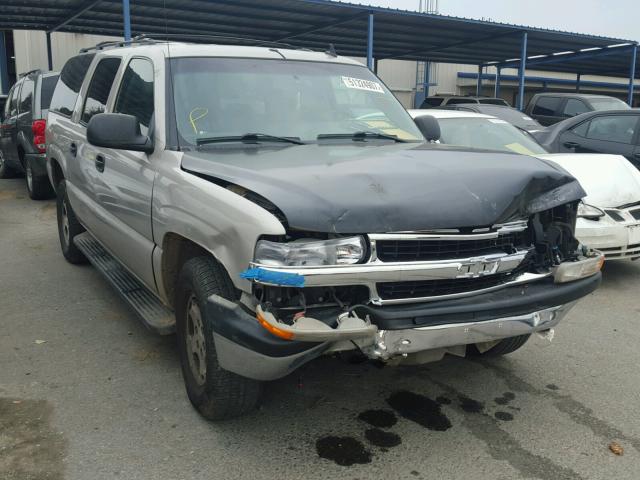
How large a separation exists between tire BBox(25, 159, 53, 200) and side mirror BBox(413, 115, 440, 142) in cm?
728

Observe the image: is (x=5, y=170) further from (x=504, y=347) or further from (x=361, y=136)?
(x=504, y=347)

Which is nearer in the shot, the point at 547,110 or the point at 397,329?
the point at 397,329

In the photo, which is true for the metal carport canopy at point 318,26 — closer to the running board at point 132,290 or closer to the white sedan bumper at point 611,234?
the running board at point 132,290

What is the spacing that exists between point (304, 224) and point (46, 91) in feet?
28.6

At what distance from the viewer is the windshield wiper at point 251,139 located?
354cm

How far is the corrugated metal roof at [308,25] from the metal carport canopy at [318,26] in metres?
0.02

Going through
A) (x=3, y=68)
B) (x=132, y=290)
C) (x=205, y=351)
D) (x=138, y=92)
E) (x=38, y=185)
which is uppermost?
(x=3, y=68)

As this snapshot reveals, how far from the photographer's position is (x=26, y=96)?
10.3 meters

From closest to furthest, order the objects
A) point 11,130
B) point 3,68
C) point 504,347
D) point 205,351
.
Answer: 1. point 205,351
2. point 504,347
3. point 11,130
4. point 3,68

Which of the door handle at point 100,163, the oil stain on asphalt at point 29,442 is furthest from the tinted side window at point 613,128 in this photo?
the oil stain on asphalt at point 29,442

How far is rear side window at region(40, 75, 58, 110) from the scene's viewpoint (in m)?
9.68

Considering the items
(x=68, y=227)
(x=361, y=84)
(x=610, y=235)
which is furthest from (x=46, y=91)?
(x=610, y=235)

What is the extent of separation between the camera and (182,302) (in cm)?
327

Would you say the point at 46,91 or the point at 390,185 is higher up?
the point at 46,91
